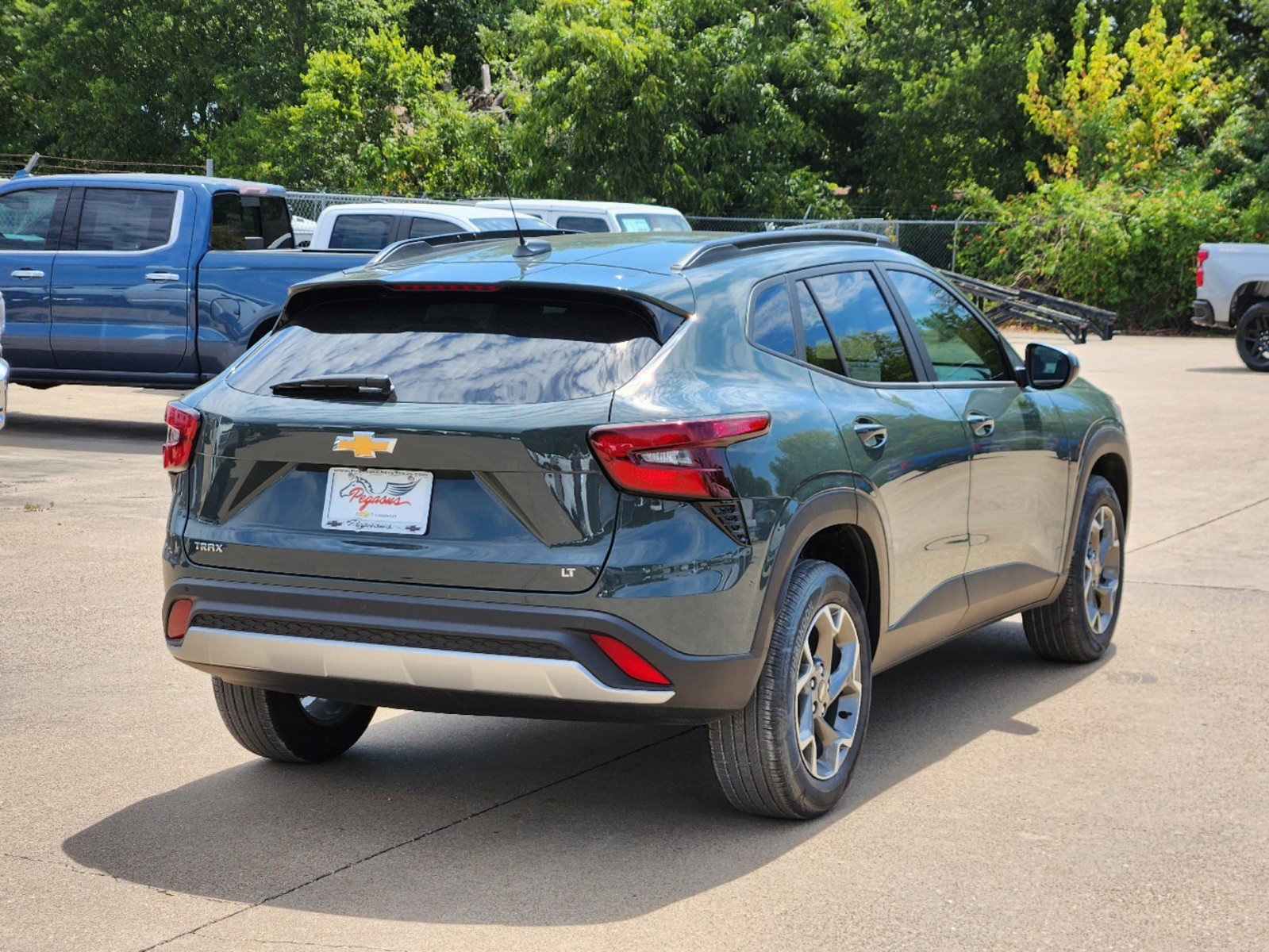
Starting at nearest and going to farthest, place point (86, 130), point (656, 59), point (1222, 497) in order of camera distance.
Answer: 1. point (1222, 497)
2. point (656, 59)
3. point (86, 130)

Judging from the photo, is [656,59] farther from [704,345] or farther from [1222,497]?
[704,345]

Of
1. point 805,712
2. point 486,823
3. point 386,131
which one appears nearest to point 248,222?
point 486,823

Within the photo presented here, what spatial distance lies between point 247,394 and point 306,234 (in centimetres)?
1869

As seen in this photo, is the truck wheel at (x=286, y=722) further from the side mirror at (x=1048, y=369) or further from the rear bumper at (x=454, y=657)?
the side mirror at (x=1048, y=369)

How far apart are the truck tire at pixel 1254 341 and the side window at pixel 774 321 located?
63.2 feet

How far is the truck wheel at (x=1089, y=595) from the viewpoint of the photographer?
22.5 ft

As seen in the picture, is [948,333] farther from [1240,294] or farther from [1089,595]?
[1240,294]

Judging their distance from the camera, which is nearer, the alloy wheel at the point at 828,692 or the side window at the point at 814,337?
the alloy wheel at the point at 828,692

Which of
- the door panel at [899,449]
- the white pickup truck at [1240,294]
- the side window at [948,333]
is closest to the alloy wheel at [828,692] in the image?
the door panel at [899,449]

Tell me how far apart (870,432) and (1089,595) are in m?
2.18

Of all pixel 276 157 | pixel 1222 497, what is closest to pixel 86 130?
pixel 276 157

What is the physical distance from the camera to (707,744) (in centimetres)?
590

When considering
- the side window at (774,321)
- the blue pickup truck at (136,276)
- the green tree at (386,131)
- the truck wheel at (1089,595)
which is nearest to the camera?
the side window at (774,321)

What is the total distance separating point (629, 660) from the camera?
4.42 metres
